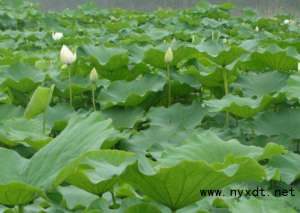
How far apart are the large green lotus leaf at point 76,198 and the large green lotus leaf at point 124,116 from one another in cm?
59

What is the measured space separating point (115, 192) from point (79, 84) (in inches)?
38.2

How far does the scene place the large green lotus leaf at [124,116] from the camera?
73.4 inches

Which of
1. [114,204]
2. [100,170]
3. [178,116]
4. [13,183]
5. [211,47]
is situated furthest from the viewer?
[211,47]

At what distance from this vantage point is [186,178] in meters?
1.01

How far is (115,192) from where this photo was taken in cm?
125

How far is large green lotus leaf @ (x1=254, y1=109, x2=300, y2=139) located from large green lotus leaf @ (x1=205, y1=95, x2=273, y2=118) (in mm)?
32

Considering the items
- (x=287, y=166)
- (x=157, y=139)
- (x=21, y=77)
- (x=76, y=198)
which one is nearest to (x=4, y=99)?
(x=21, y=77)

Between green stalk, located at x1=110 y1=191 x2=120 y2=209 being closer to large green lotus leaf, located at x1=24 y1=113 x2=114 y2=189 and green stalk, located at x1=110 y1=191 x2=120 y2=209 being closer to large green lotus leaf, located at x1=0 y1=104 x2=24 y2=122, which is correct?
large green lotus leaf, located at x1=24 y1=113 x2=114 y2=189

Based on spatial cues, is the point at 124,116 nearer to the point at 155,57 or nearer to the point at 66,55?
the point at 66,55

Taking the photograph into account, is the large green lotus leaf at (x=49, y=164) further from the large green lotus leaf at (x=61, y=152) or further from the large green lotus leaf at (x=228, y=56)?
the large green lotus leaf at (x=228, y=56)

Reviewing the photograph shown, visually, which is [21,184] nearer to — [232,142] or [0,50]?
[232,142]

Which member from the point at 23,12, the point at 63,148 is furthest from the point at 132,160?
the point at 23,12

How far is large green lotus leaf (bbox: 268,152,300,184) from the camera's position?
1.33 meters

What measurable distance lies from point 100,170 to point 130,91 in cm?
101
